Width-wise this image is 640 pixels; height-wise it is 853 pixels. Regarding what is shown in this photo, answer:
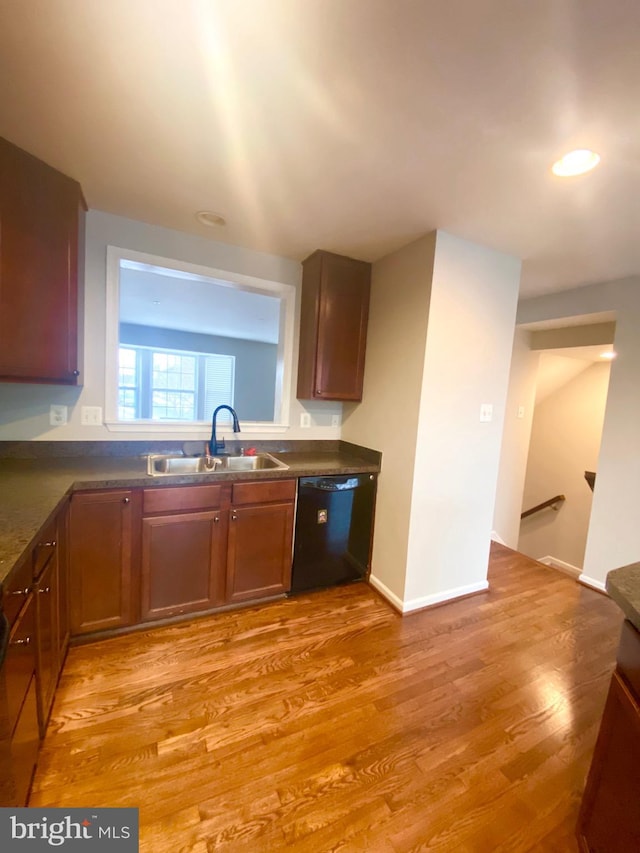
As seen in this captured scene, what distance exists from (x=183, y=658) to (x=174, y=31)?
2.48 m

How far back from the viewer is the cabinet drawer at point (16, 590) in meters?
0.88

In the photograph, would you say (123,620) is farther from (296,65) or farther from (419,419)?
(296,65)

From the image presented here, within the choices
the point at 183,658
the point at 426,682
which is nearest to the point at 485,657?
the point at 426,682

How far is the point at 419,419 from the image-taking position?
2.12 meters

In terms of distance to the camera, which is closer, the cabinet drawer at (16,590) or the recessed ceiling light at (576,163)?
the cabinet drawer at (16,590)

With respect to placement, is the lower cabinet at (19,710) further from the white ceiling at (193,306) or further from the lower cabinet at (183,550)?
the white ceiling at (193,306)

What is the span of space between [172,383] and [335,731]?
656cm

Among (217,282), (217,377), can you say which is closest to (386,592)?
(217,282)

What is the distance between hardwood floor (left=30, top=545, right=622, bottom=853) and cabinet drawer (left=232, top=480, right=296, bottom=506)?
0.72m

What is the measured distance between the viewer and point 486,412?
2348 millimetres

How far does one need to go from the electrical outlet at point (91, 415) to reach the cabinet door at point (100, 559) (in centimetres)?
65

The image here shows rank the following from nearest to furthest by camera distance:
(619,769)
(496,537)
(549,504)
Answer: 1. (619,769)
2. (496,537)
3. (549,504)

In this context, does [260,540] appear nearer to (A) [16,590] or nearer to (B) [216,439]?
(B) [216,439]

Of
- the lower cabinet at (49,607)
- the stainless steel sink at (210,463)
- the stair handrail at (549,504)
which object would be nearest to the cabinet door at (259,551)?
the stainless steel sink at (210,463)
